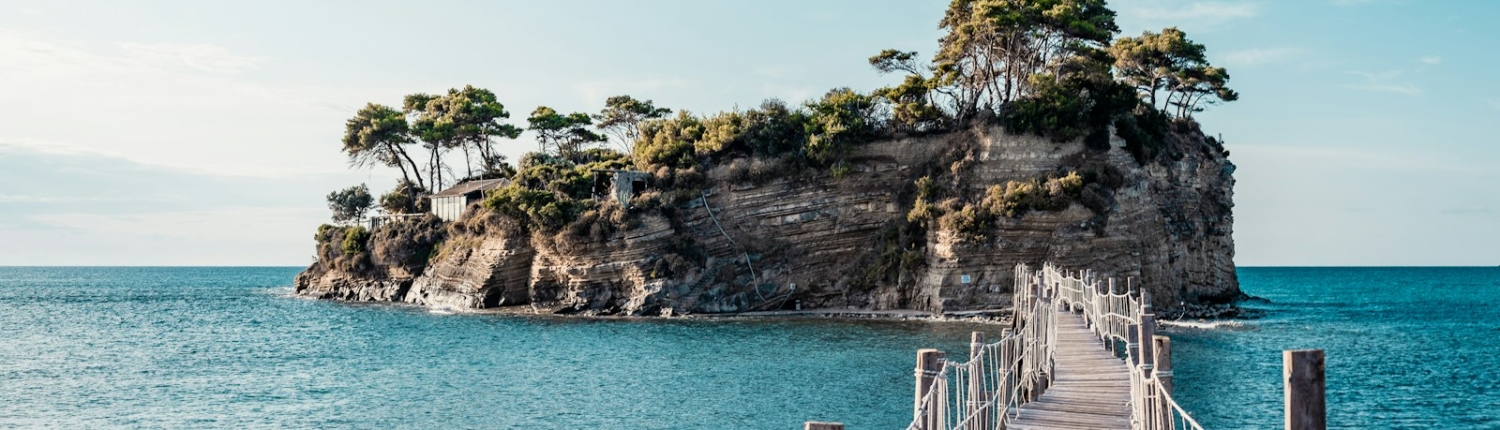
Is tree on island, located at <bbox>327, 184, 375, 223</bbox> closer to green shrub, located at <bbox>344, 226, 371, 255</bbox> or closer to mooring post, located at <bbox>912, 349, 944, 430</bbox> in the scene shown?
green shrub, located at <bbox>344, 226, 371, 255</bbox>

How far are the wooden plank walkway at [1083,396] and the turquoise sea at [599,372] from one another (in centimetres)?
499

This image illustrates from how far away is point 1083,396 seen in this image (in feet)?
45.4

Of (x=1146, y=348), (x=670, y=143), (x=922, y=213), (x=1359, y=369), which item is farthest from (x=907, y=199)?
(x=1146, y=348)

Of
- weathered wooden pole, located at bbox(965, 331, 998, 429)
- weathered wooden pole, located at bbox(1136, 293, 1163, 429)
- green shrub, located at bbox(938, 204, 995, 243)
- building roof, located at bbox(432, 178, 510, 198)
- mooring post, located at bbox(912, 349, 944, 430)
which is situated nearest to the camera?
mooring post, located at bbox(912, 349, 944, 430)

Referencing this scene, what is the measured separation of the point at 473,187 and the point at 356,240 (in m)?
7.91

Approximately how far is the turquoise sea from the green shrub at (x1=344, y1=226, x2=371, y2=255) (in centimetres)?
1387

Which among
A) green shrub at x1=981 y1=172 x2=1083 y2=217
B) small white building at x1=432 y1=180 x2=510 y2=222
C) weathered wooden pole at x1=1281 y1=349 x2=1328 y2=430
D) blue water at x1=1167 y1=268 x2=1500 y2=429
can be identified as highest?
small white building at x1=432 y1=180 x2=510 y2=222

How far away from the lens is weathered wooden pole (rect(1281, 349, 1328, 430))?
5.39 meters

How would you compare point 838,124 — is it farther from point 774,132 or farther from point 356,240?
point 356,240

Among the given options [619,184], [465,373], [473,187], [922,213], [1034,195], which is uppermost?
[473,187]

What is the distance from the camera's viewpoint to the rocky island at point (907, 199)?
Answer: 4581cm

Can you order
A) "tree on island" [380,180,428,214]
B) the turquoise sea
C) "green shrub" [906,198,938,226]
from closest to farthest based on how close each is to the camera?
the turquoise sea < "green shrub" [906,198,938,226] < "tree on island" [380,180,428,214]

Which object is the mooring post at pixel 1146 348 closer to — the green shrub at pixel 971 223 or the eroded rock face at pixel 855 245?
the green shrub at pixel 971 223

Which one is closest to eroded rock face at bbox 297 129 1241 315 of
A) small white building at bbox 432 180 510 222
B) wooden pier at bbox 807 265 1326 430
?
small white building at bbox 432 180 510 222
